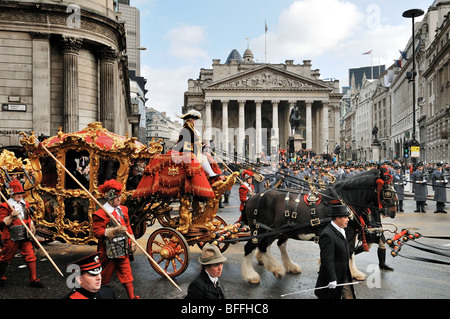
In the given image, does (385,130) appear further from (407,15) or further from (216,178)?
(216,178)

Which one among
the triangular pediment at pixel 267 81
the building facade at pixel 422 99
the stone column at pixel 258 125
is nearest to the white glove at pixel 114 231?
the building facade at pixel 422 99

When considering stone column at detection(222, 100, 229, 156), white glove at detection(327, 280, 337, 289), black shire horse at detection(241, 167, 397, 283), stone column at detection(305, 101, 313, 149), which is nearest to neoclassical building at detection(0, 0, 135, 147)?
black shire horse at detection(241, 167, 397, 283)

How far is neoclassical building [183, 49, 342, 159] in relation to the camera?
69.6 meters

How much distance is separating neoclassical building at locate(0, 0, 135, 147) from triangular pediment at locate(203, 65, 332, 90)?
49.9 m

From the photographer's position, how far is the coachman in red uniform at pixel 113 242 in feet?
16.5

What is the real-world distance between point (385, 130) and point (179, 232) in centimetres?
9153

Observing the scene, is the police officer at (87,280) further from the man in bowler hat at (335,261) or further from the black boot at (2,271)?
the black boot at (2,271)

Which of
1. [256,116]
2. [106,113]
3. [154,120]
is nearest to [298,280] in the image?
[106,113]

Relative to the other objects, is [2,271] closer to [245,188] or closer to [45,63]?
[245,188]

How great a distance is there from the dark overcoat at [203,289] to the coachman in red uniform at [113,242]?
177cm

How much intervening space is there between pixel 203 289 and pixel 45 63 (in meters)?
18.8

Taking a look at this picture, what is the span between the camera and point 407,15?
19.8 meters

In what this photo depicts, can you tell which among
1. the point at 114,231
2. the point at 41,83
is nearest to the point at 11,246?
the point at 114,231

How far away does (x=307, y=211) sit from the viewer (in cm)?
631
